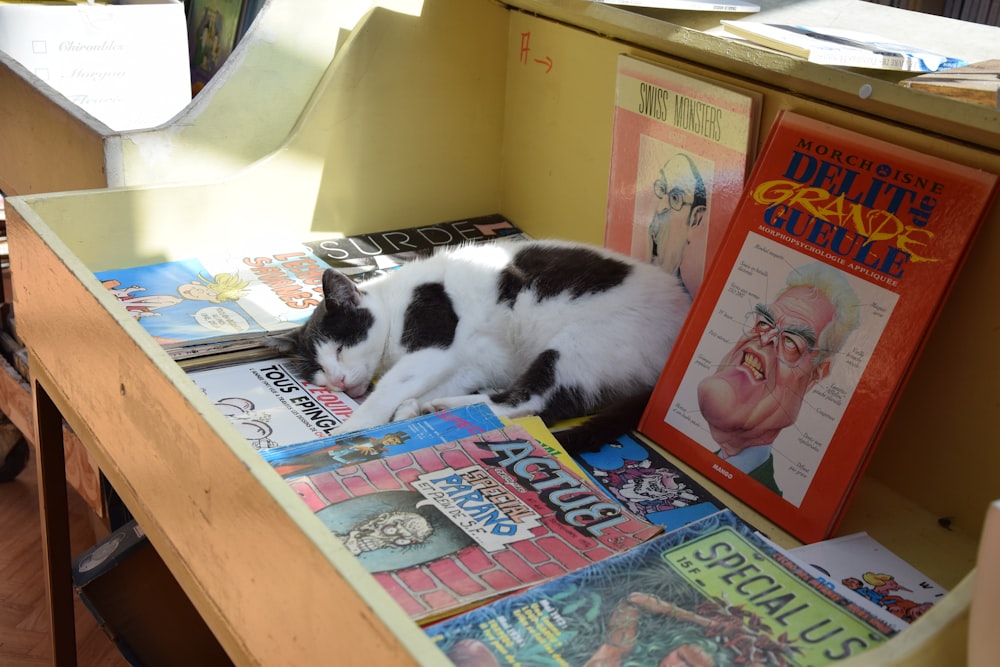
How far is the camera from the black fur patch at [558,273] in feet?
4.30

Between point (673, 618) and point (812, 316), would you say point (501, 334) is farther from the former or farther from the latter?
point (673, 618)

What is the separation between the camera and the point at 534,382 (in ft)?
4.03

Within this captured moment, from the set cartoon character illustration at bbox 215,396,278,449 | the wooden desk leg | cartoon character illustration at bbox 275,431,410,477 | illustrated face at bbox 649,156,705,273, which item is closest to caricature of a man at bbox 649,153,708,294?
illustrated face at bbox 649,156,705,273

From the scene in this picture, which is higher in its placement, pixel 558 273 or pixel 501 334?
pixel 558 273

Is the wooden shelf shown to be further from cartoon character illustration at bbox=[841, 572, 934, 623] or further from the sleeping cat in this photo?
the sleeping cat

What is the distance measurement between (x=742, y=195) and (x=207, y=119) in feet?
3.04

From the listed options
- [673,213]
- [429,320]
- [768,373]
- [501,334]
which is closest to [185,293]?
[429,320]

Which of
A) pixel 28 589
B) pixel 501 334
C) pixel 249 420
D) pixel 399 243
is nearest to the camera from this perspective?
pixel 249 420

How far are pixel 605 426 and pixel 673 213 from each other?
0.36m

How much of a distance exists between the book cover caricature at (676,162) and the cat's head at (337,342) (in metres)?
0.43

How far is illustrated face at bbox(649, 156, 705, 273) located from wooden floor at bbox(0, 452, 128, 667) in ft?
4.17

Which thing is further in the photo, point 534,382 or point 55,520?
point 55,520

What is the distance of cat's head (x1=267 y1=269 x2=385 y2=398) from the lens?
51.6 inches

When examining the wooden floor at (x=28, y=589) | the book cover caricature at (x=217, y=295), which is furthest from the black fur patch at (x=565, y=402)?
the wooden floor at (x=28, y=589)
